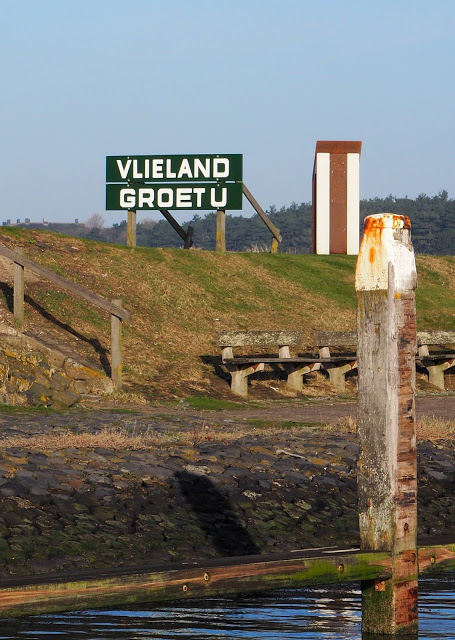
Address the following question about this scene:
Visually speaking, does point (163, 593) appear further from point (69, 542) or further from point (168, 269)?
point (168, 269)

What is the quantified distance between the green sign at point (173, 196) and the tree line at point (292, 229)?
6333cm

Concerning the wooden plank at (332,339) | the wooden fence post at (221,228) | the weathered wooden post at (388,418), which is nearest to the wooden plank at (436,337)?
the wooden plank at (332,339)

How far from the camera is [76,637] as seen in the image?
8.37 m

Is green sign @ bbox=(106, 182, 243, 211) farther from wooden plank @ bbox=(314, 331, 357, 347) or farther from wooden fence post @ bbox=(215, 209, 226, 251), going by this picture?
wooden plank @ bbox=(314, 331, 357, 347)

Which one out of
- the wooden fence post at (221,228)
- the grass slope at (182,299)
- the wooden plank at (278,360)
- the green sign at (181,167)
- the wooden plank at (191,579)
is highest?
the green sign at (181,167)

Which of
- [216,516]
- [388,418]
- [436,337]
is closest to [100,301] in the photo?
[436,337]

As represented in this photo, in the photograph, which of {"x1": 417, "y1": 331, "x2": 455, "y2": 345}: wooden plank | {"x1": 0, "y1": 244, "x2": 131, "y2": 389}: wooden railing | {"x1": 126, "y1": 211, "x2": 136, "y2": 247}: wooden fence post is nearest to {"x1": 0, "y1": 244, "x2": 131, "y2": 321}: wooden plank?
{"x1": 0, "y1": 244, "x2": 131, "y2": 389}: wooden railing

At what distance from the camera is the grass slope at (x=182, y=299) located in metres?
24.2

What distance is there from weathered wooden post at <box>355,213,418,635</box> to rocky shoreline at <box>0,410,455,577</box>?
3.37 m

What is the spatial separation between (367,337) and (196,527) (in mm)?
4497

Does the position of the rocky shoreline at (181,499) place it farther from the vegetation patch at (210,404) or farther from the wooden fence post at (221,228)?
the wooden fence post at (221,228)

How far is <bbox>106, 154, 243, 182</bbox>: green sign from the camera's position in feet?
101

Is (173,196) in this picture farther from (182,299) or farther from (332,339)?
(332,339)

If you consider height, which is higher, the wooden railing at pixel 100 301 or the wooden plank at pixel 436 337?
the wooden railing at pixel 100 301
